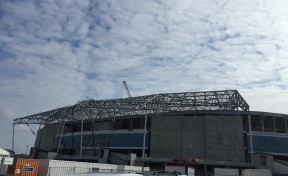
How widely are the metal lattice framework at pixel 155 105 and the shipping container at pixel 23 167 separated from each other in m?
52.8

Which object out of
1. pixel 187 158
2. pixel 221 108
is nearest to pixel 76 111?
pixel 187 158

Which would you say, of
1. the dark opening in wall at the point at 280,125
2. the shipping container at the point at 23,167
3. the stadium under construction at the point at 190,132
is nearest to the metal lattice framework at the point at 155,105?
the stadium under construction at the point at 190,132

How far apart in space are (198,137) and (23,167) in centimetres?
5602

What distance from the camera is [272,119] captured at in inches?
3248

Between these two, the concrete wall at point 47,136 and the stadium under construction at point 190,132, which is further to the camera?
the concrete wall at point 47,136

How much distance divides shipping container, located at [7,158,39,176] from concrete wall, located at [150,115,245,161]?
52312mm

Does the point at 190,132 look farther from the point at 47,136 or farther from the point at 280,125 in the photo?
the point at 47,136

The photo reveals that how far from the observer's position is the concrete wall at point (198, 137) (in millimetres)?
76438

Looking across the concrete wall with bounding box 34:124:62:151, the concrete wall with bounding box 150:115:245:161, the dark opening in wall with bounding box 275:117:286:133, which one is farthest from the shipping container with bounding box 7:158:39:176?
the concrete wall with bounding box 34:124:62:151

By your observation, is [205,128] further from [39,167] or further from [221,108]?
[39,167]

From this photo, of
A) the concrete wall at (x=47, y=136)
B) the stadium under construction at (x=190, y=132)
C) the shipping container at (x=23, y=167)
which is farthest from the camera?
the concrete wall at (x=47, y=136)

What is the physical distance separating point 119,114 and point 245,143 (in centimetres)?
3702

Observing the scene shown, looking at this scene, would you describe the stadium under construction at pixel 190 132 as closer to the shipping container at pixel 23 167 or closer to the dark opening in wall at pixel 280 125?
the dark opening in wall at pixel 280 125

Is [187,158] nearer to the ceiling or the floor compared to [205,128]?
nearer to the floor
